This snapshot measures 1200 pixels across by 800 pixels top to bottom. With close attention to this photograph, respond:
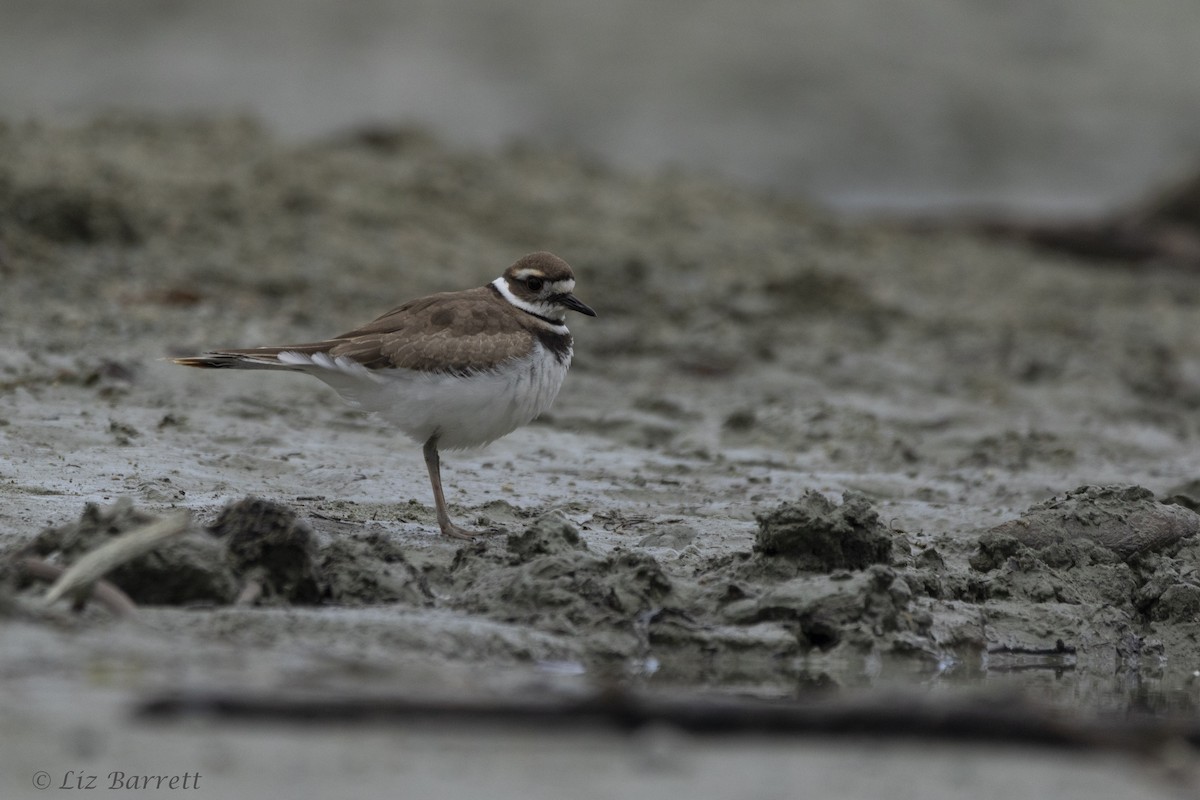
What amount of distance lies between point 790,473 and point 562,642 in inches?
130

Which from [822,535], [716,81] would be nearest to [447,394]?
[822,535]

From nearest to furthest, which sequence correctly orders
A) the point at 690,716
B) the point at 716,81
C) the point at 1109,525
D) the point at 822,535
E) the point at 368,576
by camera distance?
the point at 690,716 → the point at 368,576 → the point at 822,535 → the point at 1109,525 → the point at 716,81

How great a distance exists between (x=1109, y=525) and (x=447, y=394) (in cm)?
295

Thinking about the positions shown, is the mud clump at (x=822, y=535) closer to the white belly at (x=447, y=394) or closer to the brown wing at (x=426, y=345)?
the white belly at (x=447, y=394)

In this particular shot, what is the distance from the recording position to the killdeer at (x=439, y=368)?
6855 mm

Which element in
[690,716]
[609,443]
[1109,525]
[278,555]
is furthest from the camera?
[609,443]

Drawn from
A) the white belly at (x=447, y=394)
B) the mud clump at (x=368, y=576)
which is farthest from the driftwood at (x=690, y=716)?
the white belly at (x=447, y=394)

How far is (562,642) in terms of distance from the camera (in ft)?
18.0

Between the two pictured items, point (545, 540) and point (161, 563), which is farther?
Result: point (545, 540)

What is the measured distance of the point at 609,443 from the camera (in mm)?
9023

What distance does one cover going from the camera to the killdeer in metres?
6.86

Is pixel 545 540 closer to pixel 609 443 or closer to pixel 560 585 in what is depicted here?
pixel 560 585

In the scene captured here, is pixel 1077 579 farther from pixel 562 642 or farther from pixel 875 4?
pixel 875 4

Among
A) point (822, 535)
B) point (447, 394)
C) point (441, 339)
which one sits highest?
point (441, 339)
